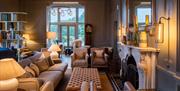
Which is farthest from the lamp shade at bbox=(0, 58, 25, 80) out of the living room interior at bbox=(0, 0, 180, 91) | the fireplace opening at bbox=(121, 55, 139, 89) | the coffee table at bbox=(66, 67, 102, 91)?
the fireplace opening at bbox=(121, 55, 139, 89)

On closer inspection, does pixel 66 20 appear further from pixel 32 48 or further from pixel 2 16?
pixel 2 16

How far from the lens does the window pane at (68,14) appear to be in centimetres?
1867

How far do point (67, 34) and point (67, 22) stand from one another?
87 cm

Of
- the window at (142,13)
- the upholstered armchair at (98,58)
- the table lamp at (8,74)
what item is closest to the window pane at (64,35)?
the upholstered armchair at (98,58)

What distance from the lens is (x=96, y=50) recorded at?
11.0 meters

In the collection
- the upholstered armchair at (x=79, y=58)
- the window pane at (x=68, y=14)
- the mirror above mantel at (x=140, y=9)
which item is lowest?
the upholstered armchair at (x=79, y=58)

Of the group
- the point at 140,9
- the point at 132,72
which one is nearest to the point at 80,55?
the point at 132,72

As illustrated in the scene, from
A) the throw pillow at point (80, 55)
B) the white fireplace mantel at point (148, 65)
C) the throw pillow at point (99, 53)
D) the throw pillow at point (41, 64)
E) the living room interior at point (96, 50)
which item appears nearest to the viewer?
the living room interior at point (96, 50)

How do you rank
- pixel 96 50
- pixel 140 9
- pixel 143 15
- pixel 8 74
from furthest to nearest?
pixel 96 50 → pixel 140 9 → pixel 143 15 → pixel 8 74

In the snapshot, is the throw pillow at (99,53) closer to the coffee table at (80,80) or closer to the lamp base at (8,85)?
the coffee table at (80,80)

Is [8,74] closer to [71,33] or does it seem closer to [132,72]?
[132,72]

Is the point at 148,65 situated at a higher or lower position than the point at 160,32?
lower

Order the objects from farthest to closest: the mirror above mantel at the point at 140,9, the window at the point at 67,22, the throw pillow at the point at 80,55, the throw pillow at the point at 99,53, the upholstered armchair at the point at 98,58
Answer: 1. the window at the point at 67,22
2. the throw pillow at the point at 99,53
3. the throw pillow at the point at 80,55
4. the upholstered armchair at the point at 98,58
5. the mirror above mantel at the point at 140,9

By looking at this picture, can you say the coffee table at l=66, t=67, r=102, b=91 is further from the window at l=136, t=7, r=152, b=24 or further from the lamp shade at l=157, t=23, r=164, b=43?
the window at l=136, t=7, r=152, b=24
